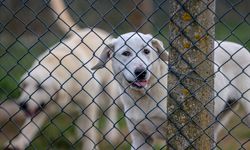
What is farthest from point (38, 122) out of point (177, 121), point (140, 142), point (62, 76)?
point (177, 121)

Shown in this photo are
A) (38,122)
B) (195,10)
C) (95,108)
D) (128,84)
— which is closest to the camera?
(195,10)

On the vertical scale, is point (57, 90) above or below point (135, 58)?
above

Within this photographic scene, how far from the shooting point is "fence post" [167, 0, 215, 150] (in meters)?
3.72

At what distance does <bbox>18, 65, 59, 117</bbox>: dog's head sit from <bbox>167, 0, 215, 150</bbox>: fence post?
93.5 inches

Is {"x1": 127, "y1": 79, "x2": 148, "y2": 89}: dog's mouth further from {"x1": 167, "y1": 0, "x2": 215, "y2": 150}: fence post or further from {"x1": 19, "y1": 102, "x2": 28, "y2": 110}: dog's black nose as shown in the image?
{"x1": 19, "y1": 102, "x2": 28, "y2": 110}: dog's black nose

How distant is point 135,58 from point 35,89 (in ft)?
5.41

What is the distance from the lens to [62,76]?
6.44 metres

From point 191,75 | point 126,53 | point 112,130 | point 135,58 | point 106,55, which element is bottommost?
point 191,75

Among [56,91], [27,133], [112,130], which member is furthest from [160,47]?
[112,130]

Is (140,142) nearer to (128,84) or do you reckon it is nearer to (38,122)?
(128,84)

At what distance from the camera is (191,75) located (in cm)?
377

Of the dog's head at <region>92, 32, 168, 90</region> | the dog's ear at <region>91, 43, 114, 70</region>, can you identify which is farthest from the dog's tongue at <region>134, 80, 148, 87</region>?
the dog's ear at <region>91, 43, 114, 70</region>

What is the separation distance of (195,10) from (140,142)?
183cm

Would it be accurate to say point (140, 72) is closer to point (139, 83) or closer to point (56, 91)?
point (139, 83)
